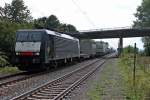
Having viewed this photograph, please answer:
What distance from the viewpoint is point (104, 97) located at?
669 inches

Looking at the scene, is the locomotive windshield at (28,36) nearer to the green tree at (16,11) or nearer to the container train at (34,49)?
the container train at (34,49)

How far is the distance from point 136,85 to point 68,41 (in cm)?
2267

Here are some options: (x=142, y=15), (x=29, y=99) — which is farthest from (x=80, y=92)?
(x=142, y=15)

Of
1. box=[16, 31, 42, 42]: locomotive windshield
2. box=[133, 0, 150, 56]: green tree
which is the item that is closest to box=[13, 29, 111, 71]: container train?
box=[16, 31, 42, 42]: locomotive windshield

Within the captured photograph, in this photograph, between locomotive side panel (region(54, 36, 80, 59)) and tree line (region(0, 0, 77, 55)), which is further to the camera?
tree line (region(0, 0, 77, 55))

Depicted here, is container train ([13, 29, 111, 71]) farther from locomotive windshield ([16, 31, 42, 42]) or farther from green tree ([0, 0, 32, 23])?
green tree ([0, 0, 32, 23])

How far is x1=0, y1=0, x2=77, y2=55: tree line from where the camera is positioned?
125 feet

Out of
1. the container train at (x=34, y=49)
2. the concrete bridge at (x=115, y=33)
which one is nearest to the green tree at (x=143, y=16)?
the concrete bridge at (x=115, y=33)

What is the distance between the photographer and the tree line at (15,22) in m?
38.0

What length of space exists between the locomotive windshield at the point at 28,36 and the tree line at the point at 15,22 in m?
2.73

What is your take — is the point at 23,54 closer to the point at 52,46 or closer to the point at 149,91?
the point at 52,46

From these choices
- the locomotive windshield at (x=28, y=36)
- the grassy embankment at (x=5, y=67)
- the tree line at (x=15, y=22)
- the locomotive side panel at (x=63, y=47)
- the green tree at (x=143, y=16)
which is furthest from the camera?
the green tree at (x=143, y=16)

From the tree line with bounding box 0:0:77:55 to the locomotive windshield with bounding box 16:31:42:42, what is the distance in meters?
2.73

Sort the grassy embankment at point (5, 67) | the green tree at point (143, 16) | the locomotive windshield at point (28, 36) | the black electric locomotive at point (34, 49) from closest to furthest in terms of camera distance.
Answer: the black electric locomotive at point (34, 49), the locomotive windshield at point (28, 36), the grassy embankment at point (5, 67), the green tree at point (143, 16)
